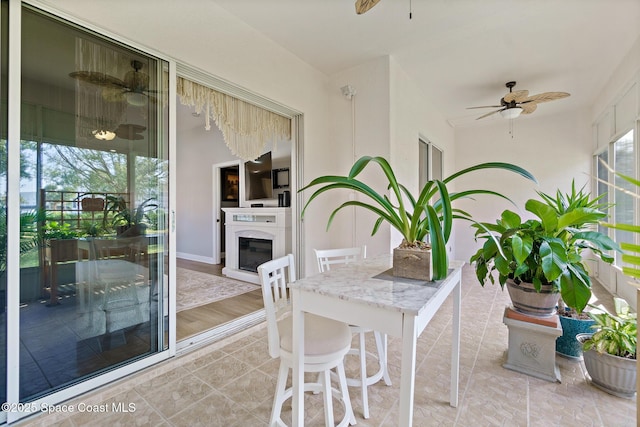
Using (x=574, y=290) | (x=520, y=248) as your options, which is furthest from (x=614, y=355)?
(x=520, y=248)

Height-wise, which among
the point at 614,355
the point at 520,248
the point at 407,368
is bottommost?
the point at 614,355

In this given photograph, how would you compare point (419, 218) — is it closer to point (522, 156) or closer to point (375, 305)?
point (375, 305)

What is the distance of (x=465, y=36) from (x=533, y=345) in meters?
2.77

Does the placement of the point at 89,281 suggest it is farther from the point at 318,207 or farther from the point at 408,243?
the point at 318,207

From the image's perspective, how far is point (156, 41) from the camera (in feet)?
6.31

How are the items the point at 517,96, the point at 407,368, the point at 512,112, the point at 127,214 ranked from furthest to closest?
the point at 512,112 < the point at 517,96 < the point at 127,214 < the point at 407,368

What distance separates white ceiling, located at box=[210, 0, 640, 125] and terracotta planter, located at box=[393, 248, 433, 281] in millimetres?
2142

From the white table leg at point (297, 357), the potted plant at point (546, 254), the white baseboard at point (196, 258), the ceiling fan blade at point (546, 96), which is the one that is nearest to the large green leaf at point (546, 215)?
the potted plant at point (546, 254)

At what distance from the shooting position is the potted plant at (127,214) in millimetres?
1762

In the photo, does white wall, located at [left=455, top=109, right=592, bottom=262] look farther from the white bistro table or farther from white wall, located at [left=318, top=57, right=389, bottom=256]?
the white bistro table

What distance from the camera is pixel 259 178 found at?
464 centimetres

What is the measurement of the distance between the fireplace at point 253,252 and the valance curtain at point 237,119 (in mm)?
1532

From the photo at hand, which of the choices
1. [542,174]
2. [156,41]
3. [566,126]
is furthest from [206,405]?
[566,126]

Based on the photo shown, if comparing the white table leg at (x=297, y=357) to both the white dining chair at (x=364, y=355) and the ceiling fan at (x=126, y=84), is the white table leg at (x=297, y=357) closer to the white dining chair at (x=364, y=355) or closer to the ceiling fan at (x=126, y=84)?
the white dining chair at (x=364, y=355)
